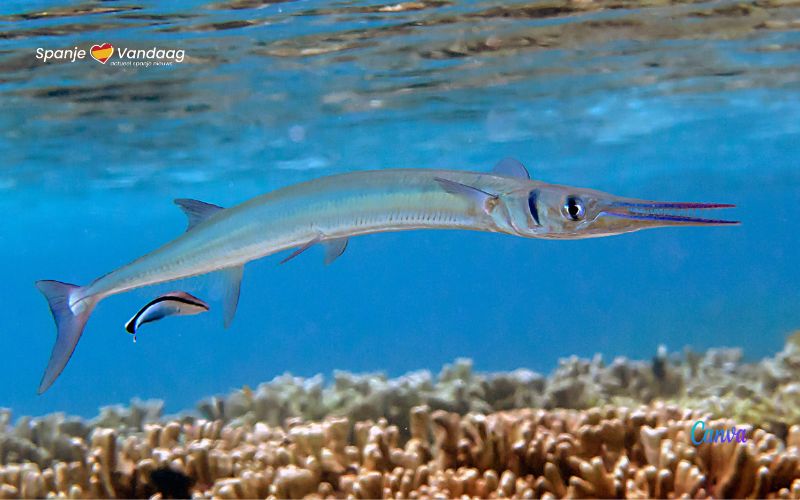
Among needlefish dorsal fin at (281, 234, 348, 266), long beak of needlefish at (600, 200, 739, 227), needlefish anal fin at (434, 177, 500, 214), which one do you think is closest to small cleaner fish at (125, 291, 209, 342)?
needlefish dorsal fin at (281, 234, 348, 266)

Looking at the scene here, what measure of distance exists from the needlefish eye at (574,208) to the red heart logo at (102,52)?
483 inches

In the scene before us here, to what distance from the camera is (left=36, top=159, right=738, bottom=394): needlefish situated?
11.3 feet

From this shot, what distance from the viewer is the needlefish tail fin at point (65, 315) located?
4.32 metres

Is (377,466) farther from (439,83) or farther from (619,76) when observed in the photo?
(619,76)

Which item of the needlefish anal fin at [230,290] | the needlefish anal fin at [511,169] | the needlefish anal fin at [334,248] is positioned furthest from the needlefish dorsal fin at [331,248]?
the needlefish anal fin at [511,169]

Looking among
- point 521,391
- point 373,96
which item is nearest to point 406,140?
point 373,96

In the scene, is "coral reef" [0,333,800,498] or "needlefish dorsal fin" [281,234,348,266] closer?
"needlefish dorsal fin" [281,234,348,266]

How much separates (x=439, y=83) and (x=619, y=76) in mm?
5106

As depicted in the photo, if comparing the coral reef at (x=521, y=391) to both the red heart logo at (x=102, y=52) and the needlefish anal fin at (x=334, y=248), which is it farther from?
the red heart logo at (x=102, y=52)

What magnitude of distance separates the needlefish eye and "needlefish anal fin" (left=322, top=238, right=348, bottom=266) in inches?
57.6

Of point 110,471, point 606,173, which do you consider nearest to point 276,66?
point 110,471

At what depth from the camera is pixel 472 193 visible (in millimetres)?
3584

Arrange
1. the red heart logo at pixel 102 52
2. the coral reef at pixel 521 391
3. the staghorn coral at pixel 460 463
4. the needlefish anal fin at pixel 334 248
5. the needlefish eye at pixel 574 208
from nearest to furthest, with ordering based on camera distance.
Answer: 1. the needlefish eye at pixel 574 208
2. the needlefish anal fin at pixel 334 248
3. the staghorn coral at pixel 460 463
4. the coral reef at pixel 521 391
5. the red heart logo at pixel 102 52

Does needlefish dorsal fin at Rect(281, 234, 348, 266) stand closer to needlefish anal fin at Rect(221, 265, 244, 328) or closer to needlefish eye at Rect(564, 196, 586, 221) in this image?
needlefish anal fin at Rect(221, 265, 244, 328)
